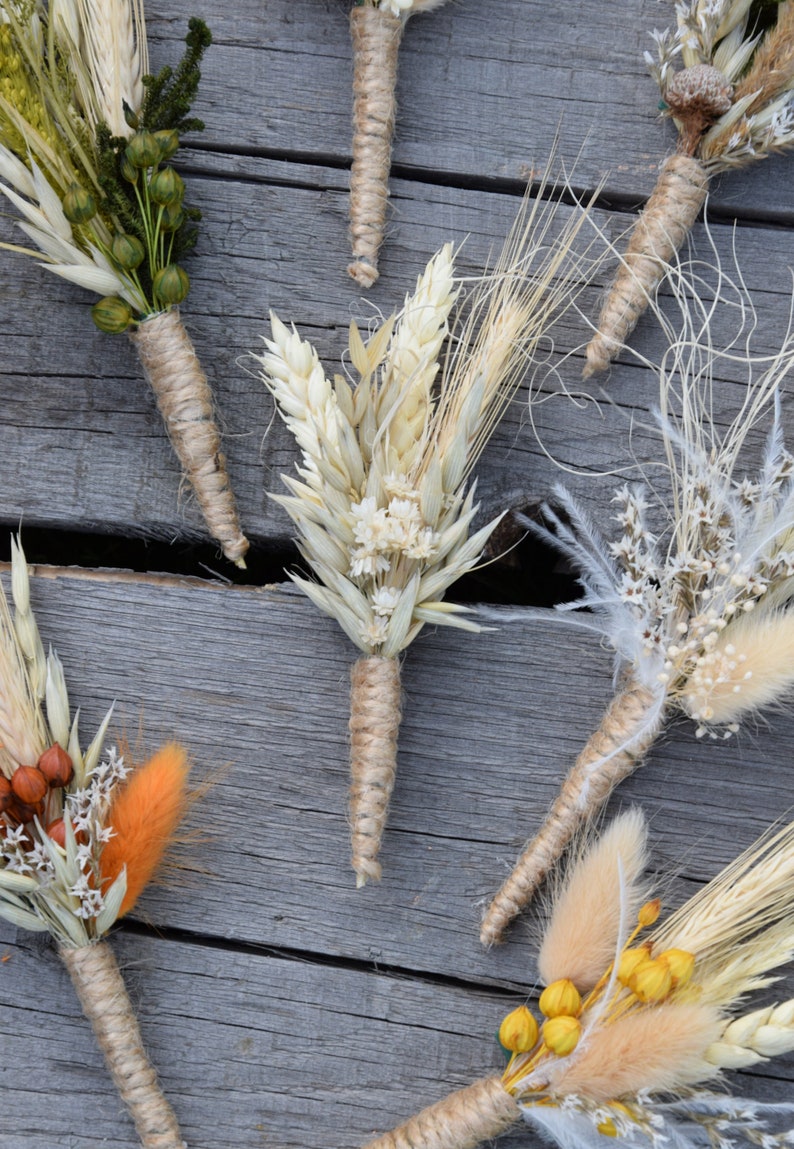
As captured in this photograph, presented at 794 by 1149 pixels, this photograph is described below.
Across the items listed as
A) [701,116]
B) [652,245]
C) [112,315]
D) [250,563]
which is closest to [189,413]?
[112,315]

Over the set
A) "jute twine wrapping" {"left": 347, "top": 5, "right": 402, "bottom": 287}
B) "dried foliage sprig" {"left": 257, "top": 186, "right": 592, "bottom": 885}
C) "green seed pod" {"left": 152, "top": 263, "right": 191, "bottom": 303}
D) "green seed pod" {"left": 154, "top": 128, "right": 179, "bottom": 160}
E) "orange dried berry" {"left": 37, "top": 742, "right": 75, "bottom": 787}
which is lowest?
"orange dried berry" {"left": 37, "top": 742, "right": 75, "bottom": 787}

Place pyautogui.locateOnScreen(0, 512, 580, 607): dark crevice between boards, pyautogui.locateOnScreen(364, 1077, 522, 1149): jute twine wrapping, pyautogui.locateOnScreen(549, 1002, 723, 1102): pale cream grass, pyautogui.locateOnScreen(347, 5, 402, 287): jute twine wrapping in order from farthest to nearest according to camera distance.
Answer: pyautogui.locateOnScreen(0, 512, 580, 607): dark crevice between boards < pyautogui.locateOnScreen(347, 5, 402, 287): jute twine wrapping < pyautogui.locateOnScreen(364, 1077, 522, 1149): jute twine wrapping < pyautogui.locateOnScreen(549, 1002, 723, 1102): pale cream grass

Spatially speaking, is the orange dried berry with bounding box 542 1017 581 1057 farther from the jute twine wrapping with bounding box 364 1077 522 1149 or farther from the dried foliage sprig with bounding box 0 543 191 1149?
the dried foliage sprig with bounding box 0 543 191 1149

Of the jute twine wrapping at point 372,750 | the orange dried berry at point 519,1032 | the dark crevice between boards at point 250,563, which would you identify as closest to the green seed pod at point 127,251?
the dark crevice between boards at point 250,563

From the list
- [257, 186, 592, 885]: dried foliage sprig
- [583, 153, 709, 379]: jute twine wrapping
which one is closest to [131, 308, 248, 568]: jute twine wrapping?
[257, 186, 592, 885]: dried foliage sprig

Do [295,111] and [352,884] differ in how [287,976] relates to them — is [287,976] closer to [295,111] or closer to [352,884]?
[352,884]

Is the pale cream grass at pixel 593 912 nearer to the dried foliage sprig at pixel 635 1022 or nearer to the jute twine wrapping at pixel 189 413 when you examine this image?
the dried foliage sprig at pixel 635 1022
